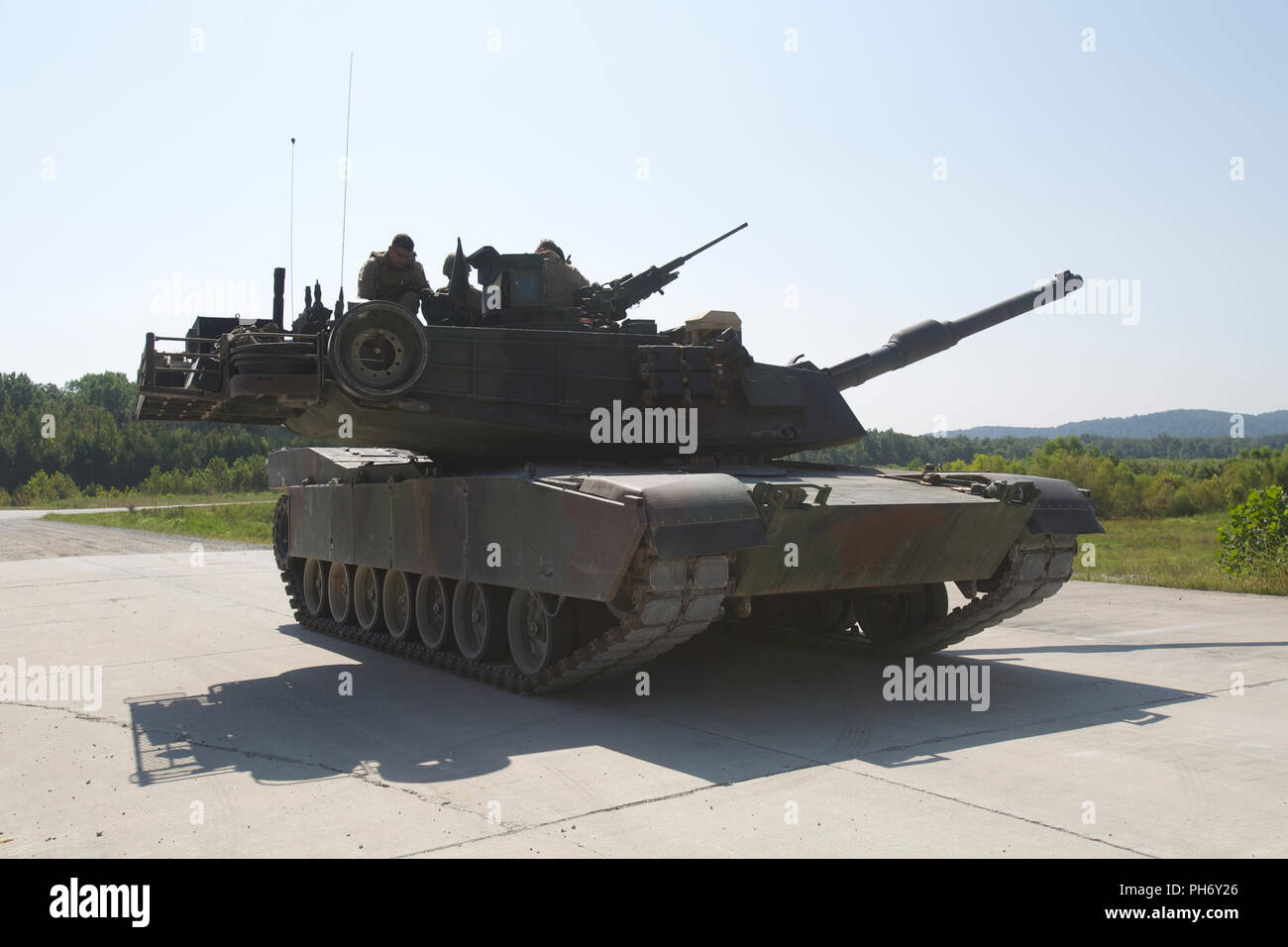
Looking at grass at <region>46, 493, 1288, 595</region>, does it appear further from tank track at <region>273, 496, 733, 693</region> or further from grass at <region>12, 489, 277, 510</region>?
grass at <region>12, 489, 277, 510</region>

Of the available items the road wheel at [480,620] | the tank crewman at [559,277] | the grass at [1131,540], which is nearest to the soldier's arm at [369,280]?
the tank crewman at [559,277]

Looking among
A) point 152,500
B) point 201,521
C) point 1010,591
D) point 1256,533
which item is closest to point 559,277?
point 1010,591

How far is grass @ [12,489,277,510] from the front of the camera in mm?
60188

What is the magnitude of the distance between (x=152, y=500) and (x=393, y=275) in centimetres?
5816

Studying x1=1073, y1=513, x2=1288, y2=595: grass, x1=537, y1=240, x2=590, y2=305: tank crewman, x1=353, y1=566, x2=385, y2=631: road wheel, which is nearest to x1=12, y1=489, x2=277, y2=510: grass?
x1=1073, y1=513, x2=1288, y2=595: grass

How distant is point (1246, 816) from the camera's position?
6.19 meters

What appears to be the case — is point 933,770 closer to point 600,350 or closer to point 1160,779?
point 1160,779

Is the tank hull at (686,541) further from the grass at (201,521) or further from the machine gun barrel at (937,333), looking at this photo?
the grass at (201,521)

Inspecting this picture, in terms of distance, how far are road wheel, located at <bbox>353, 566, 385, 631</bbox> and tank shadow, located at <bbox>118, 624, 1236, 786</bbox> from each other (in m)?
1.81

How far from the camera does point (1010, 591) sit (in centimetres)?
1077

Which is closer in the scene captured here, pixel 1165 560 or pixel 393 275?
pixel 393 275

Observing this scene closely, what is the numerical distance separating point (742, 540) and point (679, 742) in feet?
4.74

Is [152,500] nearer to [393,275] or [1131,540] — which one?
[1131,540]
